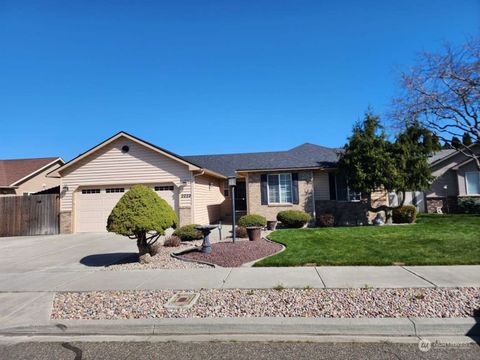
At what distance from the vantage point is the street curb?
165 inches

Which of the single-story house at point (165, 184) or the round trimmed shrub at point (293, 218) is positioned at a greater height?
the single-story house at point (165, 184)

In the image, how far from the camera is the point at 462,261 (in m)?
7.57

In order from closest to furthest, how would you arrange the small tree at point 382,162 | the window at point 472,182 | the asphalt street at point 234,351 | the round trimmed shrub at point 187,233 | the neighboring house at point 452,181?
the asphalt street at point 234,351, the round trimmed shrub at point 187,233, the small tree at point 382,162, the window at point 472,182, the neighboring house at point 452,181

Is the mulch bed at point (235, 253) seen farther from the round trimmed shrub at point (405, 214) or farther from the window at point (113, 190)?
the window at point (113, 190)

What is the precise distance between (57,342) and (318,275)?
4.94 metres

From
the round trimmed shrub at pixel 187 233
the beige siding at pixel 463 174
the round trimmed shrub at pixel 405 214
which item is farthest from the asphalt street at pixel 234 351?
the beige siding at pixel 463 174

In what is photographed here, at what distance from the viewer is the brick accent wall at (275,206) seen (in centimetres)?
1717

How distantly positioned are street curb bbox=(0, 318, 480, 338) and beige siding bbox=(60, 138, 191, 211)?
1217cm

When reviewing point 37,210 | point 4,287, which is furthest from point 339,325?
point 37,210

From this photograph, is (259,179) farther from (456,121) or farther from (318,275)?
(456,121)

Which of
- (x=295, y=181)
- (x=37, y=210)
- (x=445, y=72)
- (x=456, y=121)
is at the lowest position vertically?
(x=37, y=210)

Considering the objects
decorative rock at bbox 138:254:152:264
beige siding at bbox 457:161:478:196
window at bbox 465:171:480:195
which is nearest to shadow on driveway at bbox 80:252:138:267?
decorative rock at bbox 138:254:152:264

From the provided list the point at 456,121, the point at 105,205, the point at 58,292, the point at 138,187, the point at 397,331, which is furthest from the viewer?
the point at 456,121

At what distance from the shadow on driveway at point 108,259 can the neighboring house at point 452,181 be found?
21.5 metres
